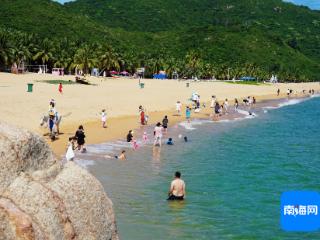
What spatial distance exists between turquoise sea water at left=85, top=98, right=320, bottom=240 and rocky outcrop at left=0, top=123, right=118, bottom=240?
5769 millimetres

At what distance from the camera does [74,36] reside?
130 metres

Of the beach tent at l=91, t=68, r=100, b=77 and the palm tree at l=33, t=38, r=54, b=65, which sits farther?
the beach tent at l=91, t=68, r=100, b=77

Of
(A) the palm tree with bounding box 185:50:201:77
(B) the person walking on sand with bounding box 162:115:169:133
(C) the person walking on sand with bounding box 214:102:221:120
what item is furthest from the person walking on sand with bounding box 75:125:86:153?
(A) the palm tree with bounding box 185:50:201:77

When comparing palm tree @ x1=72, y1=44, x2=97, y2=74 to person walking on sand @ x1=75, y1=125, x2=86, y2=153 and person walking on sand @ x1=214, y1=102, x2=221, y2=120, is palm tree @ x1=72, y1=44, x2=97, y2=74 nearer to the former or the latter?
person walking on sand @ x1=214, y1=102, x2=221, y2=120

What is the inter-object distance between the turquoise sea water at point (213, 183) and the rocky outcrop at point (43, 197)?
5769mm

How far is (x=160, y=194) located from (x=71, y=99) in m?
27.9

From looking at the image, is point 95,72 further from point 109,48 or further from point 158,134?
point 158,134

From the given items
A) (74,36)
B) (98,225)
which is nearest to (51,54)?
(74,36)

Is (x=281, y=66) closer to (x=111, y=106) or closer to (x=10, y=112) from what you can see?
(x=111, y=106)

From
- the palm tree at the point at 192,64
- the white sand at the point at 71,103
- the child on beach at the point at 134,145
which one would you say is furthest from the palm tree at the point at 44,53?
the child on beach at the point at 134,145

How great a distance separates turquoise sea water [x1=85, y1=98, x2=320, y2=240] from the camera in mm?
13594

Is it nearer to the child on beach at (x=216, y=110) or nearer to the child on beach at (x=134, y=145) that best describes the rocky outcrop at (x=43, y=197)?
the child on beach at (x=134, y=145)

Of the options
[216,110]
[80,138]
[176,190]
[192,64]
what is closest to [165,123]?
[80,138]

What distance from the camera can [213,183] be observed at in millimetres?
19672
